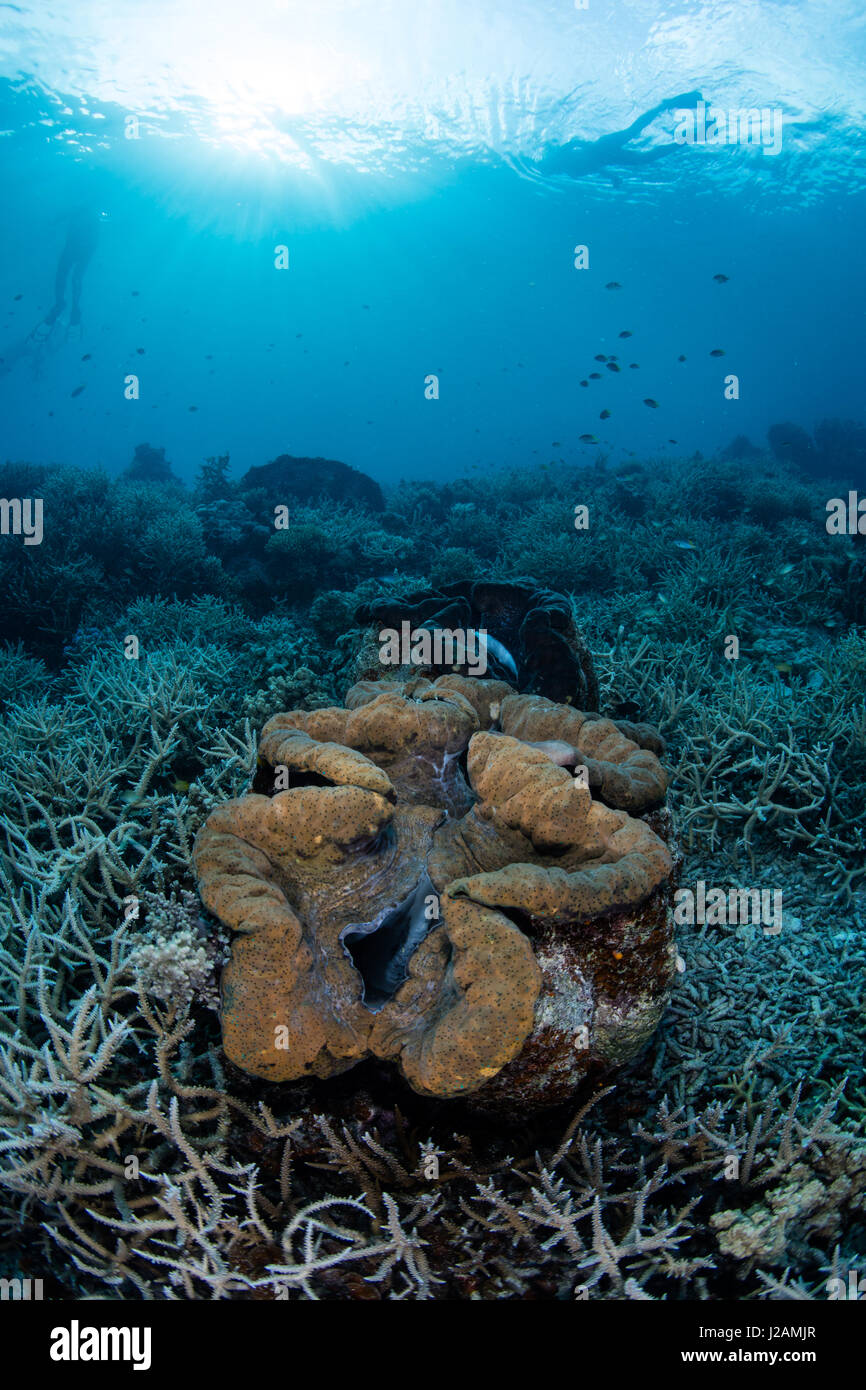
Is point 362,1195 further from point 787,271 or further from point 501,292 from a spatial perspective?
point 501,292

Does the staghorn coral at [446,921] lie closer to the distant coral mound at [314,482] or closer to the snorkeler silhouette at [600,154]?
the distant coral mound at [314,482]

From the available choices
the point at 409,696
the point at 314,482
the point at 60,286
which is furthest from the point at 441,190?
the point at 409,696

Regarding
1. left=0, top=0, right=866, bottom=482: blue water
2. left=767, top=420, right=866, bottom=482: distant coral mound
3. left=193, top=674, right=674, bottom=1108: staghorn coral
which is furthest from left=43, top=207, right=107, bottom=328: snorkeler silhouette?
left=193, top=674, right=674, bottom=1108: staghorn coral

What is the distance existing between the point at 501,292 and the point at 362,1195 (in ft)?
365

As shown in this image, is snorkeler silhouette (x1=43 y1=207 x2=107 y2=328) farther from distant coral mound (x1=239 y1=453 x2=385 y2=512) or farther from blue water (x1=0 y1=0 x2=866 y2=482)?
distant coral mound (x1=239 y1=453 x2=385 y2=512)

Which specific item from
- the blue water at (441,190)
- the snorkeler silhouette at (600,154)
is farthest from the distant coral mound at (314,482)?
the snorkeler silhouette at (600,154)

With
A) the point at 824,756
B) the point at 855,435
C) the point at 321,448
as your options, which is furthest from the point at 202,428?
the point at 824,756

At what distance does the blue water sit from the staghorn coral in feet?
62.3

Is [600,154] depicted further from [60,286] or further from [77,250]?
[60,286]

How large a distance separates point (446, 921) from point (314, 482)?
1637 centimetres

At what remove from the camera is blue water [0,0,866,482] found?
25.6 meters

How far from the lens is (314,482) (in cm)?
1658

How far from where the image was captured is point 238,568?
1054 cm

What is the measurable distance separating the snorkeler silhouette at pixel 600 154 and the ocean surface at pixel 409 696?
1.36ft
